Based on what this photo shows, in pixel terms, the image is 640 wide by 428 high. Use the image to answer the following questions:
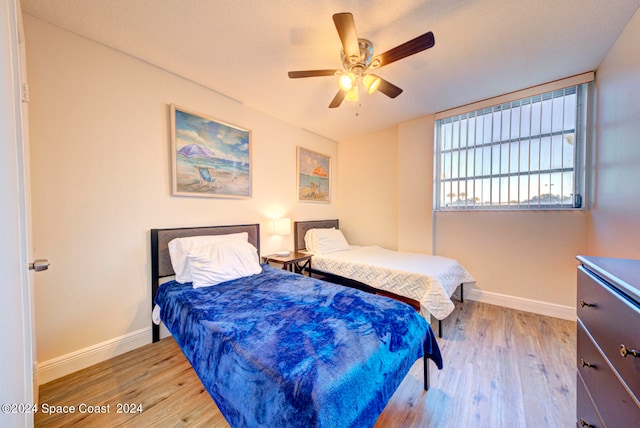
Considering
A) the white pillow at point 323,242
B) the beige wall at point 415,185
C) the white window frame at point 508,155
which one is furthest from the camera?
the white pillow at point 323,242

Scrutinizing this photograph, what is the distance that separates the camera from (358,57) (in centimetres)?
169

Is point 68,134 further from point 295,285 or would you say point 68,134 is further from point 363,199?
point 363,199

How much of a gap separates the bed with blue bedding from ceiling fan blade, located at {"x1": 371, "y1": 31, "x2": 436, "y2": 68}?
5.96ft

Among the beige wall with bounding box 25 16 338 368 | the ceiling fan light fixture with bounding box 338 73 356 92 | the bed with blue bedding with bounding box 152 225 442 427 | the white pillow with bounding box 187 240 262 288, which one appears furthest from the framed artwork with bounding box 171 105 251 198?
the ceiling fan light fixture with bounding box 338 73 356 92

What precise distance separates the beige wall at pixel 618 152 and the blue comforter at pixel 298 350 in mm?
1875

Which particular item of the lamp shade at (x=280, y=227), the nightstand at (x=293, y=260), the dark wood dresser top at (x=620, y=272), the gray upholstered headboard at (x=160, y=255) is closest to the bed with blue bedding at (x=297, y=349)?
the gray upholstered headboard at (x=160, y=255)

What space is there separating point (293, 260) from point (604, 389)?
2.54 m

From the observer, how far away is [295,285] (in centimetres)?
201

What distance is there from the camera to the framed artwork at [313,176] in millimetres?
3747

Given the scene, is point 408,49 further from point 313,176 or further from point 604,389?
point 313,176

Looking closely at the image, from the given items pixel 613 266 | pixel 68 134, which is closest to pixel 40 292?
pixel 68 134

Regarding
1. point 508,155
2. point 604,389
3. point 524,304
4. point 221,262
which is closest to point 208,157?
point 221,262

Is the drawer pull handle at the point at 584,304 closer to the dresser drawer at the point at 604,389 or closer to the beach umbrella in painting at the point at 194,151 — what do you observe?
the dresser drawer at the point at 604,389

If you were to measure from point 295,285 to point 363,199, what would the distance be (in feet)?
8.62
